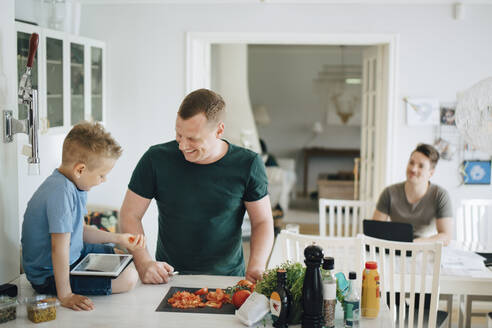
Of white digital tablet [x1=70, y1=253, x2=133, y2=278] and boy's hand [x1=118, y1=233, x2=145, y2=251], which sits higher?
boy's hand [x1=118, y1=233, x2=145, y2=251]

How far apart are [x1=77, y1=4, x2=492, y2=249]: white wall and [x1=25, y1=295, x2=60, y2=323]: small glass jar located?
3.04 meters

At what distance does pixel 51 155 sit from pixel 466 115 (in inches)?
113

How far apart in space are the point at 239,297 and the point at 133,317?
0.35m

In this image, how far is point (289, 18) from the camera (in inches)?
179

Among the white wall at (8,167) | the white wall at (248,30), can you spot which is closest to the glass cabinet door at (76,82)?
the white wall at (248,30)

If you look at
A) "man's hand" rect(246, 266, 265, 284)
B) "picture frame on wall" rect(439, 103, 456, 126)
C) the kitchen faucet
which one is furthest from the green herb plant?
"picture frame on wall" rect(439, 103, 456, 126)

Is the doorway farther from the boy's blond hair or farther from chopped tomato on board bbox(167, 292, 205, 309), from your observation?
chopped tomato on board bbox(167, 292, 205, 309)

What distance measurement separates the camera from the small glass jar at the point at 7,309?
1702mm

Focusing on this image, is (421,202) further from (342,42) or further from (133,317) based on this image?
(133,317)

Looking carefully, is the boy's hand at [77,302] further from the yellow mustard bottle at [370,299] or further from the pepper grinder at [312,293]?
the yellow mustard bottle at [370,299]

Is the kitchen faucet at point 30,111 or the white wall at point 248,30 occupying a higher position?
the white wall at point 248,30

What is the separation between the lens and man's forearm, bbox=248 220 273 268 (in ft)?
7.11

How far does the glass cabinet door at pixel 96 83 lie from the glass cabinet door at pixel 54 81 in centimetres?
66

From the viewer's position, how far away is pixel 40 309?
1.70 metres
